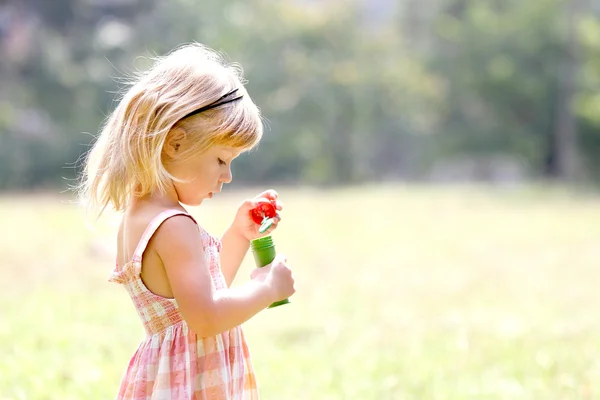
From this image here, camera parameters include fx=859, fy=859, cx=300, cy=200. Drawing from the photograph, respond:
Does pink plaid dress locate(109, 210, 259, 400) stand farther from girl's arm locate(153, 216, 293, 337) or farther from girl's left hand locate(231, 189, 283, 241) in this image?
girl's left hand locate(231, 189, 283, 241)

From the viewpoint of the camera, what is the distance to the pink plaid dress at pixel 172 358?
67.4 inches

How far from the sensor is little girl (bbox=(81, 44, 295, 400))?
166 cm

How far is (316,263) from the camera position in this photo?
300 inches

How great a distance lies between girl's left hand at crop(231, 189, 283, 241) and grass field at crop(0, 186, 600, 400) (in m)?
0.32

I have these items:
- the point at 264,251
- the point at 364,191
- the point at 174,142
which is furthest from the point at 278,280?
the point at 364,191

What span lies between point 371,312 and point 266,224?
3648 millimetres

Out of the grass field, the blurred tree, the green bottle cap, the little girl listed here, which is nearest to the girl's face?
the little girl

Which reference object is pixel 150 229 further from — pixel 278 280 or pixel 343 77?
pixel 343 77

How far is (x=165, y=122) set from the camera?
5.58 ft

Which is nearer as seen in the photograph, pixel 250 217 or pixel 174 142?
pixel 174 142

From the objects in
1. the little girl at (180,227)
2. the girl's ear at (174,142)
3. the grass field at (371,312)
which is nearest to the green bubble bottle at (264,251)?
the little girl at (180,227)

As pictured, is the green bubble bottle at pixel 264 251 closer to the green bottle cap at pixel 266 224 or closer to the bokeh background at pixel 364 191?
the green bottle cap at pixel 266 224

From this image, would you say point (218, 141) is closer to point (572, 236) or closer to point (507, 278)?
point (507, 278)

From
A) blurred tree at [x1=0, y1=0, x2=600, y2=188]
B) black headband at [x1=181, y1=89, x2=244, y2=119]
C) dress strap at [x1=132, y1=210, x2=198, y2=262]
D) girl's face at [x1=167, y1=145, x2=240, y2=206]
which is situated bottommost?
blurred tree at [x1=0, y1=0, x2=600, y2=188]
